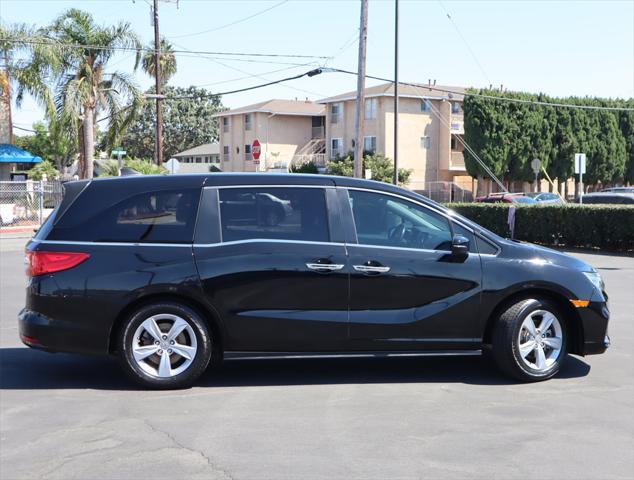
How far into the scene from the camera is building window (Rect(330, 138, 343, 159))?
206 ft

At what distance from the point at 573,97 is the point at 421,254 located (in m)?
54.1

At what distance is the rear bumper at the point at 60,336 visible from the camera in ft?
22.4

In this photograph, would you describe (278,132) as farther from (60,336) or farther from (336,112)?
(60,336)

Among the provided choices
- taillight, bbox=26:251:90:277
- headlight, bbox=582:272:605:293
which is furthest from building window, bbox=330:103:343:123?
taillight, bbox=26:251:90:277

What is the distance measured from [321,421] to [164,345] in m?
1.61

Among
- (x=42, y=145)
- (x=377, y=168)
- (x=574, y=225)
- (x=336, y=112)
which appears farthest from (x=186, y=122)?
(x=574, y=225)

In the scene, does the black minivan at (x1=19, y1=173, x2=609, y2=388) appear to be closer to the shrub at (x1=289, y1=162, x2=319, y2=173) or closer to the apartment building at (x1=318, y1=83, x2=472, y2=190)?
the shrub at (x1=289, y1=162, x2=319, y2=173)

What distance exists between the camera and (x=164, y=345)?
6.88 meters

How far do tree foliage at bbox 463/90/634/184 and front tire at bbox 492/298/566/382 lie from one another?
156 ft

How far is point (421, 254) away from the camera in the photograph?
7141 mm

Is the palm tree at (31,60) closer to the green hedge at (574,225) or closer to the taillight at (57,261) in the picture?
the green hedge at (574,225)

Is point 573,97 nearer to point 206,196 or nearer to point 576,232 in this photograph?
point 576,232

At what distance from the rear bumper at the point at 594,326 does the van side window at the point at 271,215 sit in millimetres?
2410

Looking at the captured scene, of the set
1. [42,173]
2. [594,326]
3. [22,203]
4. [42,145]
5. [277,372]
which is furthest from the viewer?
[42,145]
